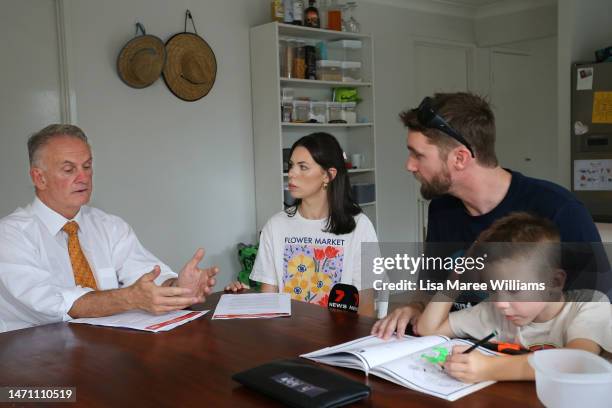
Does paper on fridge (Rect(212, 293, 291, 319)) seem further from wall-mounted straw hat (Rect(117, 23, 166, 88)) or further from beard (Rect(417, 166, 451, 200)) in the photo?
wall-mounted straw hat (Rect(117, 23, 166, 88))

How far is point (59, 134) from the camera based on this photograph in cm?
230

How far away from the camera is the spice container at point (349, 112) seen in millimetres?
5031

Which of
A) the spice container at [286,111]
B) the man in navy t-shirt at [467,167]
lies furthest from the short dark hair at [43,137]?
the spice container at [286,111]

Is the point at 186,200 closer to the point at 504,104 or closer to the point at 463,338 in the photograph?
the point at 463,338

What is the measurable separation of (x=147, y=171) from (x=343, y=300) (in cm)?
260

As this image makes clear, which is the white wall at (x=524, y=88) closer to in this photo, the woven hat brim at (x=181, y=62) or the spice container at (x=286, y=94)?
the spice container at (x=286, y=94)

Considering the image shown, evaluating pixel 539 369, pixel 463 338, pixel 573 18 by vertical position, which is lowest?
pixel 463 338

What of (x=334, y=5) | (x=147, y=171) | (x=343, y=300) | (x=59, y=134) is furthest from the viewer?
(x=334, y=5)

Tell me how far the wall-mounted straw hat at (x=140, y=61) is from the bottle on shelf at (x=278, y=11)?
36.7 inches

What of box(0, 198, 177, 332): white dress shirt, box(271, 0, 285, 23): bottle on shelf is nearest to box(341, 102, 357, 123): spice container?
box(271, 0, 285, 23): bottle on shelf

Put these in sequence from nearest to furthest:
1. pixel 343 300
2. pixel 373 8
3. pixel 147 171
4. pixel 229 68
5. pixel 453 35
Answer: pixel 343 300 → pixel 147 171 → pixel 229 68 → pixel 373 8 → pixel 453 35

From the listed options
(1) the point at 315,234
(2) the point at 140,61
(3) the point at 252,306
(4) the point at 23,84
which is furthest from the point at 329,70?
(3) the point at 252,306

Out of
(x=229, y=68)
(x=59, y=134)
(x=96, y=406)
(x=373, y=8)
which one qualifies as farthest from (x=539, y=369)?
(x=373, y=8)

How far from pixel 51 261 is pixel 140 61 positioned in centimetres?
207
